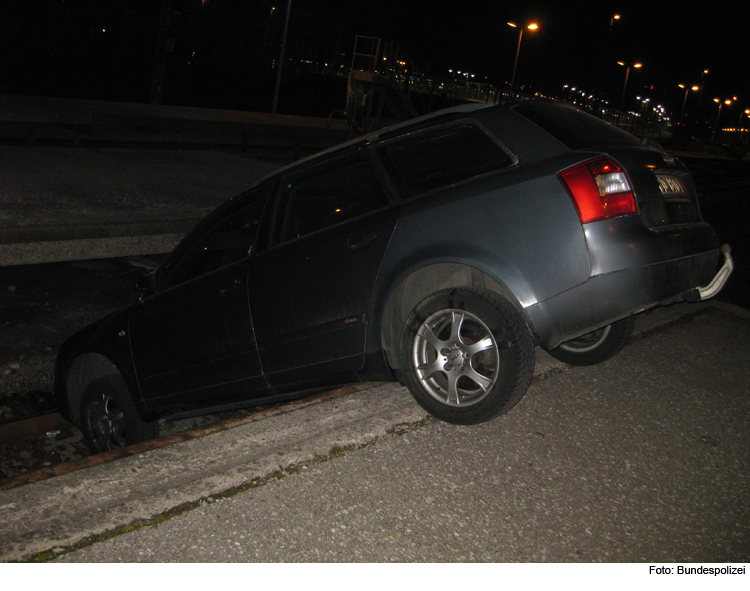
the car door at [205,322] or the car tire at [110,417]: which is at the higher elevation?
the car door at [205,322]

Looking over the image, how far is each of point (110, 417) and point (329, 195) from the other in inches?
88.2

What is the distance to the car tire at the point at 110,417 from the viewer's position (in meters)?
4.63

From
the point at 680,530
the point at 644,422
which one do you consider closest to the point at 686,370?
the point at 644,422

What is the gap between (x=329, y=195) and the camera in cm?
400

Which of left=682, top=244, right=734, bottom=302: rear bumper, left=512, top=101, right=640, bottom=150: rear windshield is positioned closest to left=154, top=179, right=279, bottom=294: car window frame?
left=512, top=101, right=640, bottom=150: rear windshield

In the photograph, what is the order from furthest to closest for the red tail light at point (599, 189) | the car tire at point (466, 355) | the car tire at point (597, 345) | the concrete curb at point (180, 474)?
the car tire at point (597, 345) < the car tire at point (466, 355) < the red tail light at point (599, 189) < the concrete curb at point (180, 474)

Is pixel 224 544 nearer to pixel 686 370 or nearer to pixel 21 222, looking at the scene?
pixel 686 370

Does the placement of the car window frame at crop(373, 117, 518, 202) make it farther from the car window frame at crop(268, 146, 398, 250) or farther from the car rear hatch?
the car rear hatch

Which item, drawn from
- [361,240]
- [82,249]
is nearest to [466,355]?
[361,240]

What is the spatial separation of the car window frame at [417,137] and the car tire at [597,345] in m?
1.52

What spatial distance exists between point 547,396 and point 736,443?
104 cm

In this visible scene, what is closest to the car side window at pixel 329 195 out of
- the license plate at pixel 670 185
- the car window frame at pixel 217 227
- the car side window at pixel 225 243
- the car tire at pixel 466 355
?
the car window frame at pixel 217 227

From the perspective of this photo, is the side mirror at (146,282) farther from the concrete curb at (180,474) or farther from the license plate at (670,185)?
the license plate at (670,185)

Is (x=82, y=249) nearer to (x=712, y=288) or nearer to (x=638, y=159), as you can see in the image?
(x=638, y=159)
